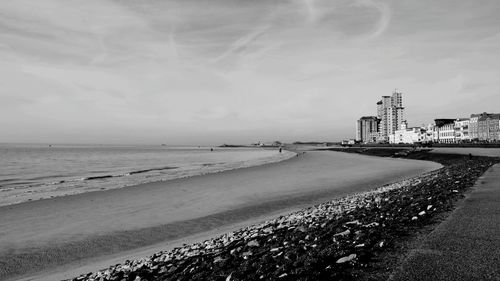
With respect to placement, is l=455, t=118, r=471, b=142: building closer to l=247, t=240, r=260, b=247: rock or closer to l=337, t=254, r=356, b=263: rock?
l=247, t=240, r=260, b=247: rock

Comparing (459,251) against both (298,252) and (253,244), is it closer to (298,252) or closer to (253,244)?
(298,252)

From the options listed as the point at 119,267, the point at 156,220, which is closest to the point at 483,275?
the point at 119,267

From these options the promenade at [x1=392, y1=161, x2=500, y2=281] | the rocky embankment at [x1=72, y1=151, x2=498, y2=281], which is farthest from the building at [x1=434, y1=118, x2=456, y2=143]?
the rocky embankment at [x1=72, y1=151, x2=498, y2=281]

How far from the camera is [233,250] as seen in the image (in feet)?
26.2

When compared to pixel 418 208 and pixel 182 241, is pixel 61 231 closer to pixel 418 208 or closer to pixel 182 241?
pixel 182 241

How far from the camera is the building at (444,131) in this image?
6772 inches

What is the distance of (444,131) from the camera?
179750 mm

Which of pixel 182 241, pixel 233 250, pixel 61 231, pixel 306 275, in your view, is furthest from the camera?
pixel 61 231

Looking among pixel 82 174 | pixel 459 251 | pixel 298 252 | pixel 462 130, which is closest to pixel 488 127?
pixel 462 130

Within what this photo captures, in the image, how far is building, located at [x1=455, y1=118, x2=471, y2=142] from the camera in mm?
160000

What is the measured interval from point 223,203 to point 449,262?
12706 millimetres

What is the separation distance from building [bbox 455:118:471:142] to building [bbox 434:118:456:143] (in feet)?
9.16

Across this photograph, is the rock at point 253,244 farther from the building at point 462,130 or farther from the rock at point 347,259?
the building at point 462,130

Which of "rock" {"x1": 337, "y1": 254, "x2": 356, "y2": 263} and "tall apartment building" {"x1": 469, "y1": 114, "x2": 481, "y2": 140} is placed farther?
"tall apartment building" {"x1": 469, "y1": 114, "x2": 481, "y2": 140}
